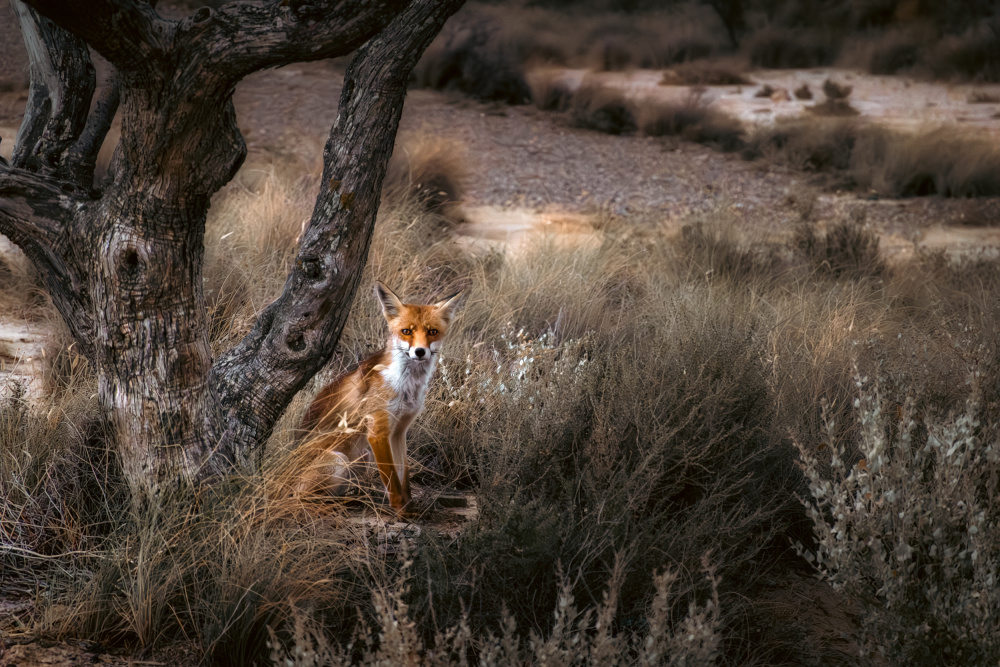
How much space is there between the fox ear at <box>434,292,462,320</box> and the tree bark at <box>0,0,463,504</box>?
16.5 inches

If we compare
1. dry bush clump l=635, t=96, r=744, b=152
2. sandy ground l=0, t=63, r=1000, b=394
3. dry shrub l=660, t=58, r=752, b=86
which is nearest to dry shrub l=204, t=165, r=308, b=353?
sandy ground l=0, t=63, r=1000, b=394

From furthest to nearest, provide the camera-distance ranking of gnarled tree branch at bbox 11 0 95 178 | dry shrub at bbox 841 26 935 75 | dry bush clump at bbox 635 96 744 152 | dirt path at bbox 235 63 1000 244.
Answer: dry shrub at bbox 841 26 935 75 → dry bush clump at bbox 635 96 744 152 → dirt path at bbox 235 63 1000 244 → gnarled tree branch at bbox 11 0 95 178

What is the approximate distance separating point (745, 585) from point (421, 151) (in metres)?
5.71

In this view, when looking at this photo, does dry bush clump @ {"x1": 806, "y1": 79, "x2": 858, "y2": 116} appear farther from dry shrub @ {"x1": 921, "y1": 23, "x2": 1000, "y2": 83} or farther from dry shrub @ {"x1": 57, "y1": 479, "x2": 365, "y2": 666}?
dry shrub @ {"x1": 57, "y1": 479, "x2": 365, "y2": 666}

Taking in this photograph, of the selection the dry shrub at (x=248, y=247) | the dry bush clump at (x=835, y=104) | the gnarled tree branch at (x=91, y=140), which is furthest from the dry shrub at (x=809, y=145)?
the gnarled tree branch at (x=91, y=140)

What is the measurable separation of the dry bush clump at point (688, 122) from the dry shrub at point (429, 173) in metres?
5.58

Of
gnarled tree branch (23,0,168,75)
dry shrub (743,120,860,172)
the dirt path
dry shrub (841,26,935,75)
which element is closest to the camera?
gnarled tree branch (23,0,168,75)

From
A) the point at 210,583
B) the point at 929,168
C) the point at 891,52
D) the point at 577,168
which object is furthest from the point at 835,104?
the point at 210,583

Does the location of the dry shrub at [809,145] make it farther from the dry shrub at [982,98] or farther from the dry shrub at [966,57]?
the dry shrub at [966,57]

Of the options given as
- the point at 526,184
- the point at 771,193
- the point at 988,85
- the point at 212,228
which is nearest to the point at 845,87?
the point at 988,85

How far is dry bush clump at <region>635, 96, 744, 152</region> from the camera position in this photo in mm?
12789

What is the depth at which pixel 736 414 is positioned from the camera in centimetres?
336

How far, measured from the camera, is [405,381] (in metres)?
3.12

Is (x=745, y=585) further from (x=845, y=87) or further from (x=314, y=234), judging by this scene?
(x=845, y=87)
